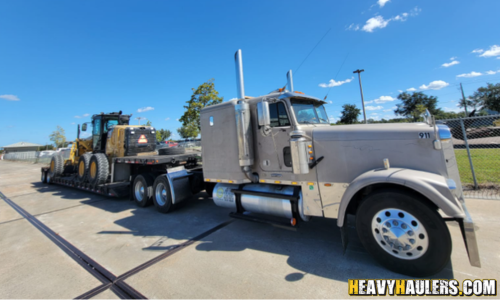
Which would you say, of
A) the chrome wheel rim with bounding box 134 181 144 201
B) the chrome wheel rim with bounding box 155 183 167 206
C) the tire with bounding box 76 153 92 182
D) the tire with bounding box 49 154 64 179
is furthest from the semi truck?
the tire with bounding box 49 154 64 179

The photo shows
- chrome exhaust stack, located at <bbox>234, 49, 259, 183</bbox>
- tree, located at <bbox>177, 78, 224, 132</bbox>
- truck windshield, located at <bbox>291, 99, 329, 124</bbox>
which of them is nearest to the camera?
truck windshield, located at <bbox>291, 99, 329, 124</bbox>

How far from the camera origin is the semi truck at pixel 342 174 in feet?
8.71

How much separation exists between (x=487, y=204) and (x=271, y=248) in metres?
5.08

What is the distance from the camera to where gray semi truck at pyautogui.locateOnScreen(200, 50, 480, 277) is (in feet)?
8.71

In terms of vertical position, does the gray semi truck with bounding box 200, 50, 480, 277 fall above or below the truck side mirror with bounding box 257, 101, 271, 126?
below

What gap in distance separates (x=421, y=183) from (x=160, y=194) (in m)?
5.86

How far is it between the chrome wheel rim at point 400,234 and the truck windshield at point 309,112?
197 centimetres

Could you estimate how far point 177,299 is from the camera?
2.59 metres

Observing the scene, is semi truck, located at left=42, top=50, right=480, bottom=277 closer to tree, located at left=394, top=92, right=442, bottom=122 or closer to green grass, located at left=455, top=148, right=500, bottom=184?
green grass, located at left=455, top=148, right=500, bottom=184

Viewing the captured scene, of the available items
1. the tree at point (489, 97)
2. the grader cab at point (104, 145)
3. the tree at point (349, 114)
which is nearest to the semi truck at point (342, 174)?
the grader cab at point (104, 145)

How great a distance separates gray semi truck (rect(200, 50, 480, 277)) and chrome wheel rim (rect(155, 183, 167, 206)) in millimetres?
1952

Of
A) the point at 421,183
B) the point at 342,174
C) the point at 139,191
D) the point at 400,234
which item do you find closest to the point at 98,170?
the point at 139,191

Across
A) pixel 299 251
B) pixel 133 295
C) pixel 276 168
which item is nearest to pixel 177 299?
pixel 133 295

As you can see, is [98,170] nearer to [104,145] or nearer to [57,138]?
[104,145]
